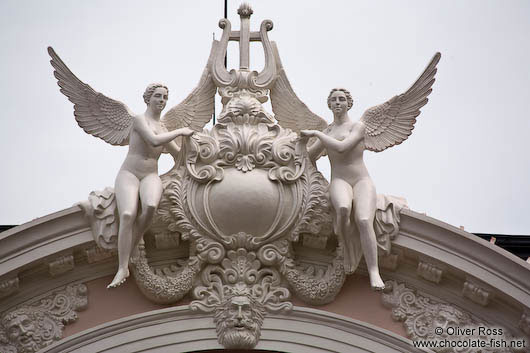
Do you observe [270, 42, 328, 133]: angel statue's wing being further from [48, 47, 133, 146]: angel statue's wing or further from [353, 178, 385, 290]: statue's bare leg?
[48, 47, 133, 146]: angel statue's wing

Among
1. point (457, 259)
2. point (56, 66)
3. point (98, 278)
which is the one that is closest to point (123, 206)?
point (98, 278)

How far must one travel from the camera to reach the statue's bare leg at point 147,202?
11.7 m

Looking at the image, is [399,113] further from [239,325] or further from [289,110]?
[239,325]

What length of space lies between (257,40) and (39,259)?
127 inches

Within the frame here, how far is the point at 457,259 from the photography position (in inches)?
462

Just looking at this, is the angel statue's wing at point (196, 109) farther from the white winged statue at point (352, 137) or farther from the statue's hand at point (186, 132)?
the white winged statue at point (352, 137)

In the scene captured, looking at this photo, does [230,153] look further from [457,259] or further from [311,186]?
[457,259]

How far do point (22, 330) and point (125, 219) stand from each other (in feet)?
4.54

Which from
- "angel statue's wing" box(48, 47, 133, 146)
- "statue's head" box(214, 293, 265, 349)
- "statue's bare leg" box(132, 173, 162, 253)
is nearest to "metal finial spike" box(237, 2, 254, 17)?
"angel statue's wing" box(48, 47, 133, 146)

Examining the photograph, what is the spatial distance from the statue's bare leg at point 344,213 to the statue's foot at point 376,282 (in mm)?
351

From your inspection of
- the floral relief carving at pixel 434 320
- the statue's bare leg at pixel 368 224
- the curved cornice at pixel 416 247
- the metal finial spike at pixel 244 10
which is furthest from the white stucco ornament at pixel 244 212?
the metal finial spike at pixel 244 10

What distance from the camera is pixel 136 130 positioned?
12.0m

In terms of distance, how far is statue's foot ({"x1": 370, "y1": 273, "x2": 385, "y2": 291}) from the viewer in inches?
449

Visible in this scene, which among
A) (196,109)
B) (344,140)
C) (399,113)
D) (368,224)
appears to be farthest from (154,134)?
(399,113)
